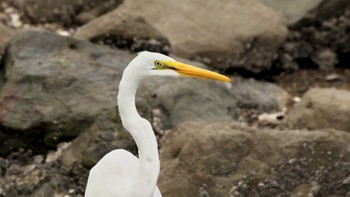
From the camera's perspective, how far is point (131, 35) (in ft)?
21.5

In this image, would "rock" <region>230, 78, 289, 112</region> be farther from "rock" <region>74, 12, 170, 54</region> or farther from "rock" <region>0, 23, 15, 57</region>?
"rock" <region>0, 23, 15, 57</region>

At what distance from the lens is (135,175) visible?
4082 millimetres

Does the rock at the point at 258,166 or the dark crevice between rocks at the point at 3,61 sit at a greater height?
the rock at the point at 258,166

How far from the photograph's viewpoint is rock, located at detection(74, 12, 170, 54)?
654 cm

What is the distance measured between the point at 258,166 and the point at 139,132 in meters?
1.35

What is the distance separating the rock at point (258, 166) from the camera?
5.00 m

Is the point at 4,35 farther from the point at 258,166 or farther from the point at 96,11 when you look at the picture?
the point at 258,166

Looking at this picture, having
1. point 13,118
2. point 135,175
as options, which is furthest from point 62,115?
point 135,175

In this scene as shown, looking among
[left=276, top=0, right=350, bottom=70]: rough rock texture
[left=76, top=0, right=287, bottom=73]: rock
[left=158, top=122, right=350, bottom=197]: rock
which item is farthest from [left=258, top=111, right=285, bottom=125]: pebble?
[left=158, top=122, right=350, bottom=197]: rock

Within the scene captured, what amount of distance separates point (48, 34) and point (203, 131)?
5.60 ft

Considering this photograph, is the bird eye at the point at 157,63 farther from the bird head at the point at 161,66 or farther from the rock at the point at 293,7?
the rock at the point at 293,7

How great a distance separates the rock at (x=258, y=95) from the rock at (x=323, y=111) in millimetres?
685

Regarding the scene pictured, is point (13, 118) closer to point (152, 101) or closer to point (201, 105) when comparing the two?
point (152, 101)

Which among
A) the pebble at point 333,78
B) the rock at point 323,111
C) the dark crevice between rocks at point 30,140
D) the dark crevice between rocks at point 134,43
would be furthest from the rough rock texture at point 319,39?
the dark crevice between rocks at point 30,140
